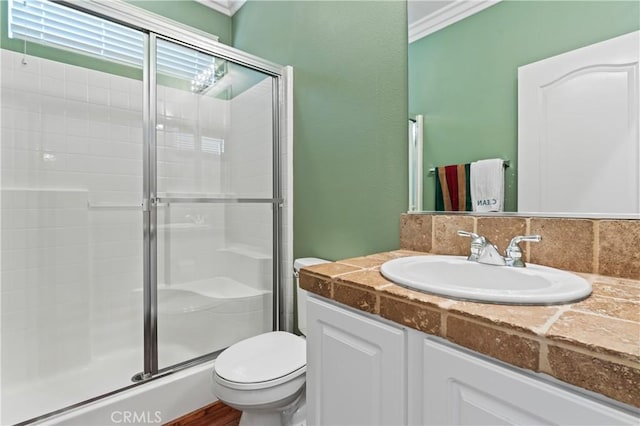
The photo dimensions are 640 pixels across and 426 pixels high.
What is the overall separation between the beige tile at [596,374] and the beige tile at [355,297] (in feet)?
1.11

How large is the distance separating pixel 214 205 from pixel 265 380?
1.20m

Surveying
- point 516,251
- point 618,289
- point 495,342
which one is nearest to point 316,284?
point 495,342

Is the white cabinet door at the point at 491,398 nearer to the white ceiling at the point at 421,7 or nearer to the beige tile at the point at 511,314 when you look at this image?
the beige tile at the point at 511,314

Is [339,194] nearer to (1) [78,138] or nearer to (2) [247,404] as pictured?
(2) [247,404]

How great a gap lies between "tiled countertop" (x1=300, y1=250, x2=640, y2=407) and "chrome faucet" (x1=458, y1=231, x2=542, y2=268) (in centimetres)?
16

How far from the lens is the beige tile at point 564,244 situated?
86 cm

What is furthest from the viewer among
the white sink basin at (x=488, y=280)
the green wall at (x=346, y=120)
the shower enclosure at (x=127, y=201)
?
the shower enclosure at (x=127, y=201)

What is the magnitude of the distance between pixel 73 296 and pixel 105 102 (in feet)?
3.86

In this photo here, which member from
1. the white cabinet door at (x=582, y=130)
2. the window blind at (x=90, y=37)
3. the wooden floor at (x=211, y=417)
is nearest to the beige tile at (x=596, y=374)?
the white cabinet door at (x=582, y=130)

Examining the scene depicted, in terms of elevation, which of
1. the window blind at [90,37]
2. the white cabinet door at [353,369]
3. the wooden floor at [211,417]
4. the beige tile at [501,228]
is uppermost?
the window blind at [90,37]

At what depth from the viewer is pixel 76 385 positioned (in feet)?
5.29

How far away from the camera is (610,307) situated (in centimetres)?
59

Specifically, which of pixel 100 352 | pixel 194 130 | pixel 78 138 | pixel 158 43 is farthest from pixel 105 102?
pixel 100 352

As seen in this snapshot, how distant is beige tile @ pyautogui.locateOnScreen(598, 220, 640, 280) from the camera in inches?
31.4
